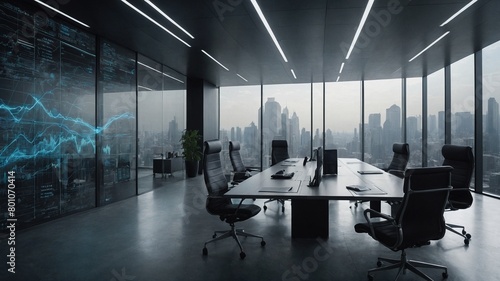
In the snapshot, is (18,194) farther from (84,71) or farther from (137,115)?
(137,115)

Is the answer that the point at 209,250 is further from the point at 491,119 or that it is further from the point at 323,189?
the point at 491,119

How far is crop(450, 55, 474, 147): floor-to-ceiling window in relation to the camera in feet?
24.7

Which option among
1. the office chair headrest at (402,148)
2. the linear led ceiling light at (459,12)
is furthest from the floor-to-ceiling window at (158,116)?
the linear led ceiling light at (459,12)

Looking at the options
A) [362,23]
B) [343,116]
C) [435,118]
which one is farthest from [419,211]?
[343,116]

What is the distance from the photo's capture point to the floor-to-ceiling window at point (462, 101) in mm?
7527

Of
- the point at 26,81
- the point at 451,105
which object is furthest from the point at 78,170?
the point at 451,105

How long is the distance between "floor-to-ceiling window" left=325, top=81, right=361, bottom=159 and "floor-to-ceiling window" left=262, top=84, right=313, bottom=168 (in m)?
0.68

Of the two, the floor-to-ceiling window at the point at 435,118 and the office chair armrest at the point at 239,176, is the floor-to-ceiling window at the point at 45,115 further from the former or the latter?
the floor-to-ceiling window at the point at 435,118

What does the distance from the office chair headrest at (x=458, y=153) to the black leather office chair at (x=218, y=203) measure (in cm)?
289

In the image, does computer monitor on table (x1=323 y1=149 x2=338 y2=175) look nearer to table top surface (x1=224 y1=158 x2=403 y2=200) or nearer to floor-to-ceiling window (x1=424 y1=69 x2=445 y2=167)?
table top surface (x1=224 y1=158 x2=403 y2=200)

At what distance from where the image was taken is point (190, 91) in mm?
10406

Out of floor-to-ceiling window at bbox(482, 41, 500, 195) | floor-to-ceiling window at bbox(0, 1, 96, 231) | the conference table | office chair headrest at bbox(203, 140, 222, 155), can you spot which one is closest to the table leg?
the conference table

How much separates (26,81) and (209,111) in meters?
6.71

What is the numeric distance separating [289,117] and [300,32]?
5.61 m
